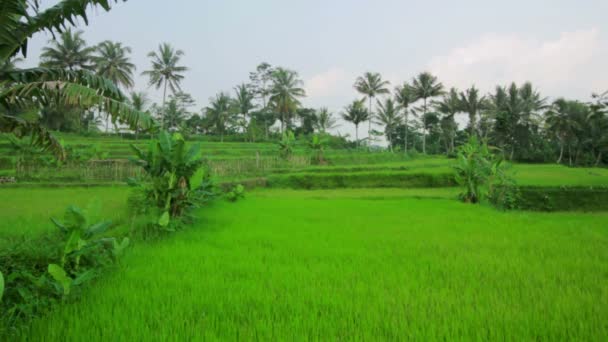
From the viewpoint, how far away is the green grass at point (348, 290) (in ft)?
5.81

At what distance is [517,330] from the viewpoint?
5.76 feet

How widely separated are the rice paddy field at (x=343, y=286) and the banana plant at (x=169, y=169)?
0.61m

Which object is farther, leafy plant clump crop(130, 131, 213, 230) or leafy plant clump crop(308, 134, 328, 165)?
leafy plant clump crop(308, 134, 328, 165)

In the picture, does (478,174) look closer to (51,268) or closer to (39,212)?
(51,268)

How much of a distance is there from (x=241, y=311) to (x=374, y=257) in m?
1.53

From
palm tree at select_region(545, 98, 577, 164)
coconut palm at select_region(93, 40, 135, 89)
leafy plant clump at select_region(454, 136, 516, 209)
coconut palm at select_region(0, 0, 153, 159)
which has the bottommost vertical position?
leafy plant clump at select_region(454, 136, 516, 209)

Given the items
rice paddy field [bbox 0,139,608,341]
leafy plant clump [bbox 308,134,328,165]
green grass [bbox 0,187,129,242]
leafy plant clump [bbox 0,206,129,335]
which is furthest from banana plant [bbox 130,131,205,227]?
leafy plant clump [bbox 308,134,328,165]

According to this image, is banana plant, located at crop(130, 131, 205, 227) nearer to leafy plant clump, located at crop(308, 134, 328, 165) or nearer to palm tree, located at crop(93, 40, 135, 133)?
leafy plant clump, located at crop(308, 134, 328, 165)

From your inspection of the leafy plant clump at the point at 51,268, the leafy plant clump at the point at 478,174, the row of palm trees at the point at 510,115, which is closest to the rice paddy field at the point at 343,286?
the leafy plant clump at the point at 51,268

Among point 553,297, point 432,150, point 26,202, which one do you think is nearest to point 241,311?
point 553,297

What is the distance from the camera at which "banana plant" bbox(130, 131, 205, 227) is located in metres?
4.75

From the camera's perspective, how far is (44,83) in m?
2.95

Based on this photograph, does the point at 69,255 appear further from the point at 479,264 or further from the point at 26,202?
the point at 26,202

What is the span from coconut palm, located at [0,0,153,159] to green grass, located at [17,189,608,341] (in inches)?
59.8
